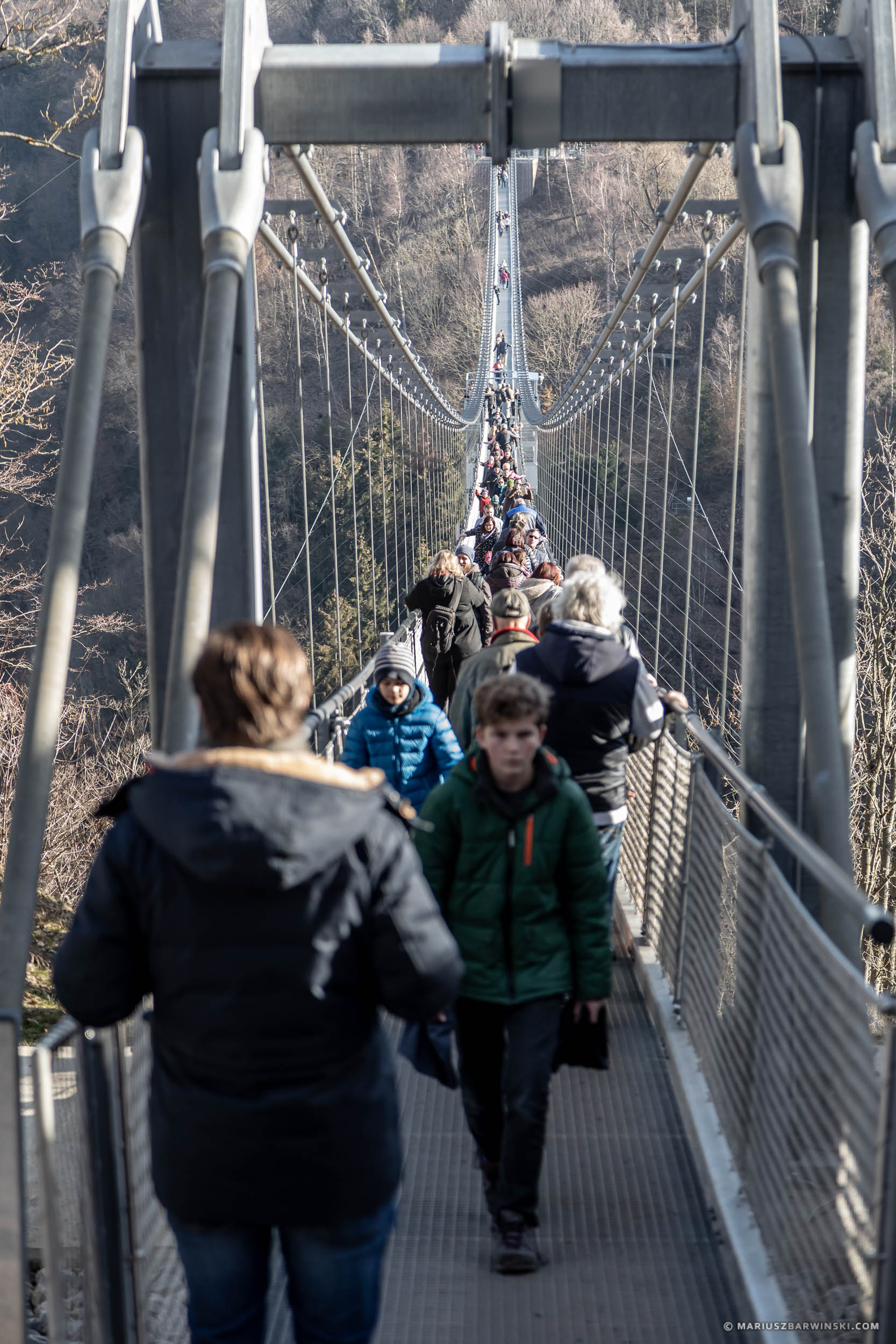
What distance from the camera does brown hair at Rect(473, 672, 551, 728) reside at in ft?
6.72

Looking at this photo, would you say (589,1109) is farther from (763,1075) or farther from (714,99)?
(714,99)

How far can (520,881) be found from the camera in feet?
6.94

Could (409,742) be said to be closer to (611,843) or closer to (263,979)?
(611,843)

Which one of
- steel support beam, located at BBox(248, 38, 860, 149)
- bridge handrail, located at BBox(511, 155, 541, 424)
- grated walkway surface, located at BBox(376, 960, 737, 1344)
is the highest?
bridge handrail, located at BBox(511, 155, 541, 424)

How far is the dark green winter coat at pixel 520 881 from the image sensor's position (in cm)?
211

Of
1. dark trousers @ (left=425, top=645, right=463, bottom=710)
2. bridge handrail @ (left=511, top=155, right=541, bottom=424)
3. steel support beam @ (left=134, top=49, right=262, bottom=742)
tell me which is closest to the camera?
steel support beam @ (left=134, top=49, right=262, bottom=742)

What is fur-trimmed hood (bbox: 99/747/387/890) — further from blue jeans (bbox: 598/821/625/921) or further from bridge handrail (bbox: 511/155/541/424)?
bridge handrail (bbox: 511/155/541/424)

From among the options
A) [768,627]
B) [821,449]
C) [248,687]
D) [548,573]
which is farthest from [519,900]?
[548,573]

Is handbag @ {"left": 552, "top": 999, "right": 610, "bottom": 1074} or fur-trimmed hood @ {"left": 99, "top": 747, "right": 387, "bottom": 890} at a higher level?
fur-trimmed hood @ {"left": 99, "top": 747, "right": 387, "bottom": 890}

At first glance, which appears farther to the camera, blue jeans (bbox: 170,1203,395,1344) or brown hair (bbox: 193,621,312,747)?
blue jeans (bbox: 170,1203,395,1344)

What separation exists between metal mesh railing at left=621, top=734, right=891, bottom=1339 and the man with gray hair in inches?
8.9

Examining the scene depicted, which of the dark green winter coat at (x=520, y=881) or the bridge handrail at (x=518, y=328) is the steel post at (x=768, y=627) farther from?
the bridge handrail at (x=518, y=328)

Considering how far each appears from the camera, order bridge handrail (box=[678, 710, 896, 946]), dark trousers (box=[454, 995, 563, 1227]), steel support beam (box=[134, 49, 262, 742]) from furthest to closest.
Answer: steel support beam (box=[134, 49, 262, 742]), dark trousers (box=[454, 995, 563, 1227]), bridge handrail (box=[678, 710, 896, 946])

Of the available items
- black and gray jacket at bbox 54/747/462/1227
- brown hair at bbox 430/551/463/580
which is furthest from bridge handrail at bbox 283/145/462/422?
black and gray jacket at bbox 54/747/462/1227
